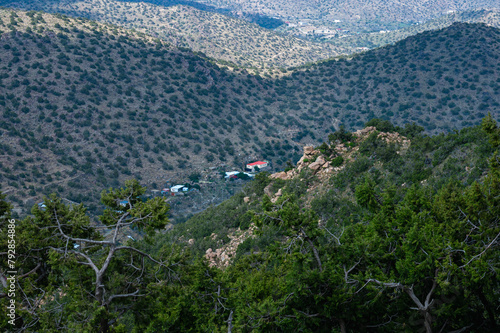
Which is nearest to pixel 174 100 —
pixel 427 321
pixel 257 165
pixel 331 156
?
pixel 257 165

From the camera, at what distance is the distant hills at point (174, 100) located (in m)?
46.5

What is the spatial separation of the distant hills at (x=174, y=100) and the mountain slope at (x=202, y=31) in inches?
1364

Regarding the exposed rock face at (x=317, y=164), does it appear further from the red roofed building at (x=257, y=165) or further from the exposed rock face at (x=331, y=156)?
the red roofed building at (x=257, y=165)

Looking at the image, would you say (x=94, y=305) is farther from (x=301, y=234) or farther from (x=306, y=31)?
(x=306, y=31)

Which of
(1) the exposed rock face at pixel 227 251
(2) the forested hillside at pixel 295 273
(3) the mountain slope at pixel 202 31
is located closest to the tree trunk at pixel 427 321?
(2) the forested hillside at pixel 295 273

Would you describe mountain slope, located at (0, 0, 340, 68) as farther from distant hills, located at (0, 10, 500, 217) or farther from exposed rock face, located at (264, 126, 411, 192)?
exposed rock face, located at (264, 126, 411, 192)

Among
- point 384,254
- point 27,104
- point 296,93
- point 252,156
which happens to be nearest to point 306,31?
point 296,93

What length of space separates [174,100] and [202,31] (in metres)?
67.7

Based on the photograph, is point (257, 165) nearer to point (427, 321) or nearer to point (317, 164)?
point (317, 164)

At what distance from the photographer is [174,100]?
Result: 6394 cm

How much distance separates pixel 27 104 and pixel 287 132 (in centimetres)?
4175

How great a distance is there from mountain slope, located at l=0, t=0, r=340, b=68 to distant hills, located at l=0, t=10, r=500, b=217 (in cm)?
3466

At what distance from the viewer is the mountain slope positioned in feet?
366

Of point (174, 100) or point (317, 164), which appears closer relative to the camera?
point (317, 164)
